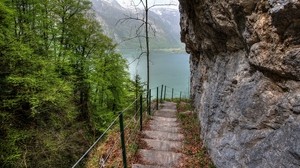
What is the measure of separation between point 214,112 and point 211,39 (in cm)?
234

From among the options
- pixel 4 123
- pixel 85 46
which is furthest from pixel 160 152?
pixel 85 46

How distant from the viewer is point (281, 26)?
13.0 feet

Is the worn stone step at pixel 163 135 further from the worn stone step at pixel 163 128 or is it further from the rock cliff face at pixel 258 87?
the rock cliff face at pixel 258 87

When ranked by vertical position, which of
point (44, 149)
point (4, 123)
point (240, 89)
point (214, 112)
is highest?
point (240, 89)

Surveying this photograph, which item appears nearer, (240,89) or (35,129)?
(240,89)

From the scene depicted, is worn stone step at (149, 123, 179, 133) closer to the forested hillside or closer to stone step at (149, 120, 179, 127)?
stone step at (149, 120, 179, 127)

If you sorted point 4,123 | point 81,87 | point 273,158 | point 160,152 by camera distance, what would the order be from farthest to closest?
point 81,87
point 4,123
point 160,152
point 273,158

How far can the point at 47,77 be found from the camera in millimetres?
12367

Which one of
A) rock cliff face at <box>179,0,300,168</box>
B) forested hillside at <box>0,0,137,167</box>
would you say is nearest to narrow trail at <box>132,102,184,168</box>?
rock cliff face at <box>179,0,300,168</box>

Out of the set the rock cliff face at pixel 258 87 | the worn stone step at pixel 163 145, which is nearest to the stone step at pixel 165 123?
the worn stone step at pixel 163 145

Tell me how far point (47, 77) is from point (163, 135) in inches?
252

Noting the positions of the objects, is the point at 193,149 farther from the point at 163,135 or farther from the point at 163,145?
the point at 163,135

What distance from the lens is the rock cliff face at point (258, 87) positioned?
12.2ft

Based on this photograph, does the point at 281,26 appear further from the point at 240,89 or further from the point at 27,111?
the point at 27,111
